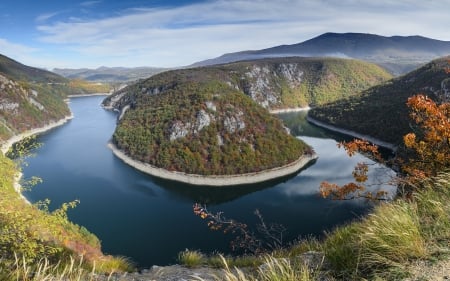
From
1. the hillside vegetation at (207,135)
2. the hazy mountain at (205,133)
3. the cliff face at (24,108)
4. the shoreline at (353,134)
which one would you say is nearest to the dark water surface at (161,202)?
the hillside vegetation at (207,135)

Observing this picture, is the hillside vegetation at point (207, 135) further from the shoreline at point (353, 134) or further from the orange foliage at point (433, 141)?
the orange foliage at point (433, 141)

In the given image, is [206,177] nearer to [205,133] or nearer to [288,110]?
[205,133]

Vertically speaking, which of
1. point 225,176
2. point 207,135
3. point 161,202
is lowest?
point 225,176

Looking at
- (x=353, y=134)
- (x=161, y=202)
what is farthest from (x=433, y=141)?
(x=353, y=134)

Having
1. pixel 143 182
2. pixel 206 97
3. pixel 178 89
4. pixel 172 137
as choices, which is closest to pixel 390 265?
pixel 143 182

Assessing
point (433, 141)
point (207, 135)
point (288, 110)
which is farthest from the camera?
point (288, 110)

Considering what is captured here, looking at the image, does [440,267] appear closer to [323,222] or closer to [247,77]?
[323,222]

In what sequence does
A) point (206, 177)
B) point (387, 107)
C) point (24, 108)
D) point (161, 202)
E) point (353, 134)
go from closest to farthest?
point (161, 202) → point (206, 177) → point (353, 134) → point (387, 107) → point (24, 108)
